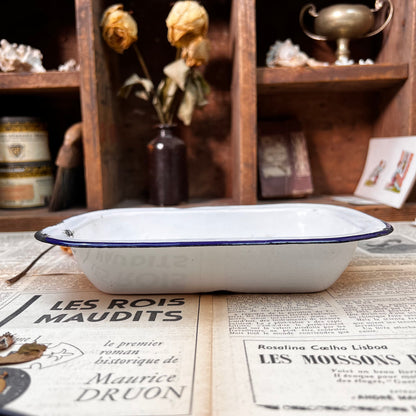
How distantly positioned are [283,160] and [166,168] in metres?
0.32

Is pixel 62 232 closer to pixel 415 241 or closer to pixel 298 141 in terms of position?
pixel 415 241

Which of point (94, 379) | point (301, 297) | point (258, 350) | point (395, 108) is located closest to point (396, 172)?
point (395, 108)

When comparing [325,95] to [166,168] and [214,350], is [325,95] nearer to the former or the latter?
[166,168]

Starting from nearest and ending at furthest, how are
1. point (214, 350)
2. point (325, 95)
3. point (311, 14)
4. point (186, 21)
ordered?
point (214, 350)
point (186, 21)
point (311, 14)
point (325, 95)

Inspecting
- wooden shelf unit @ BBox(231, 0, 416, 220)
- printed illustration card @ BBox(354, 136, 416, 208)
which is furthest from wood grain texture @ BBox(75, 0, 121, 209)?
printed illustration card @ BBox(354, 136, 416, 208)

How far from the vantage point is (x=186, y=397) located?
1.03 feet

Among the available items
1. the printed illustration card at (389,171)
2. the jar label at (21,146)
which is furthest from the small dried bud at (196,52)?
the printed illustration card at (389,171)

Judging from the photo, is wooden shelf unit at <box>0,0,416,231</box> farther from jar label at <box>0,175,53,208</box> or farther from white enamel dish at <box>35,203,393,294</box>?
white enamel dish at <box>35,203,393,294</box>

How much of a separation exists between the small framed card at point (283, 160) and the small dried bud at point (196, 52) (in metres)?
0.26

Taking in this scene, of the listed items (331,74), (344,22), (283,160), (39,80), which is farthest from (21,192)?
(344,22)

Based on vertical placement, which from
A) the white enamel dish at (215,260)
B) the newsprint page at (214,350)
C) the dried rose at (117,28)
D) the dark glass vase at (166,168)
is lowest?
the newsprint page at (214,350)

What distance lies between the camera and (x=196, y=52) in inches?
39.5

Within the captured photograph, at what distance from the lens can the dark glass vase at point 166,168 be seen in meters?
1.05

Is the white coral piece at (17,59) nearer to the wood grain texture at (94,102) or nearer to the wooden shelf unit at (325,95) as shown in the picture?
the wood grain texture at (94,102)
